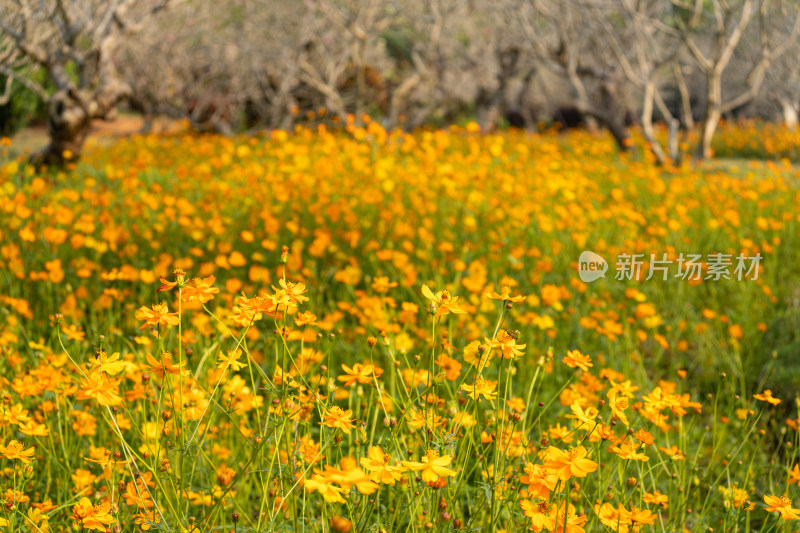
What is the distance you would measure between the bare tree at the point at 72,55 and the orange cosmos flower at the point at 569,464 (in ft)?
20.6

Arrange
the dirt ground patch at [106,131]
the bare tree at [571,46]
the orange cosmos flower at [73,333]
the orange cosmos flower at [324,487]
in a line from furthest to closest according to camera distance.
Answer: the dirt ground patch at [106,131] → the bare tree at [571,46] → the orange cosmos flower at [73,333] → the orange cosmos flower at [324,487]

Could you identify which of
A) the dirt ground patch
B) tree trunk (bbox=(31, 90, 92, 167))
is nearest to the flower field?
tree trunk (bbox=(31, 90, 92, 167))

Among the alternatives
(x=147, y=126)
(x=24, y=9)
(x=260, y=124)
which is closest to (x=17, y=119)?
(x=147, y=126)

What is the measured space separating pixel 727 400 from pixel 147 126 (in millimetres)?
11663

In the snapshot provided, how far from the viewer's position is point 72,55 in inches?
243

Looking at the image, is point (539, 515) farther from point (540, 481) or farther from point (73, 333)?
point (73, 333)

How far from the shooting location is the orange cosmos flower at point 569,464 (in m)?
1.02

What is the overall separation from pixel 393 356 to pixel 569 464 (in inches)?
20.5

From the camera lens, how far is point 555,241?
12.8 ft

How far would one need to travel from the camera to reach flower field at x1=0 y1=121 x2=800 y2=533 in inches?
50.1

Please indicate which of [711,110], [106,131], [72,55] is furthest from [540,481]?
[106,131]

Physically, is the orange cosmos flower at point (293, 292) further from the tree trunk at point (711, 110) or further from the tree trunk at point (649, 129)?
the tree trunk at point (711, 110)

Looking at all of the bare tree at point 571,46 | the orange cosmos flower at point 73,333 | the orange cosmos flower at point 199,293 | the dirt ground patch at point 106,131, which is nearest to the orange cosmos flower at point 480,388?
the orange cosmos flower at point 199,293

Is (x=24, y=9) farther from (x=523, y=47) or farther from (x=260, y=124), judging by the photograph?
(x=523, y=47)
